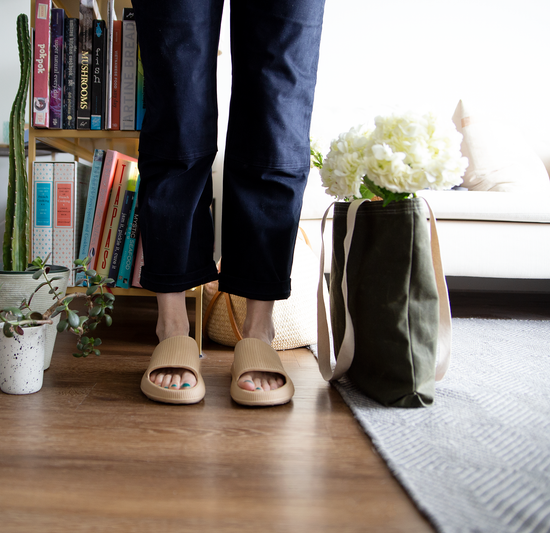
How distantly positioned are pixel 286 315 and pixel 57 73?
0.75 m

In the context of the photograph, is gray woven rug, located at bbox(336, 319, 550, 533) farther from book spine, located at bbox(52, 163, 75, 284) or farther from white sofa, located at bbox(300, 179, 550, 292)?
book spine, located at bbox(52, 163, 75, 284)

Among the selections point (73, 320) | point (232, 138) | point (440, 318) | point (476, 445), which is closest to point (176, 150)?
point (232, 138)

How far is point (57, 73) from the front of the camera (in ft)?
3.17

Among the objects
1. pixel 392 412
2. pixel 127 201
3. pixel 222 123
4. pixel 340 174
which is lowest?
pixel 392 412

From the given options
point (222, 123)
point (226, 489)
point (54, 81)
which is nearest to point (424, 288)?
point (226, 489)

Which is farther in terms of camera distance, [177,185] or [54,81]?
[54,81]

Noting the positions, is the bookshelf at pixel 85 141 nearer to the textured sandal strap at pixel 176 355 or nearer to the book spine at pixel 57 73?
the book spine at pixel 57 73

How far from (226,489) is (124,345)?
0.66 metres

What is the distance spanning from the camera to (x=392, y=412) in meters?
0.66

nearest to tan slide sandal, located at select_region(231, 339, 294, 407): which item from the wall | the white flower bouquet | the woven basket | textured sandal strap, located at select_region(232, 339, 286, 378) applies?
textured sandal strap, located at select_region(232, 339, 286, 378)

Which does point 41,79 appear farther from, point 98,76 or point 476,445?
point 476,445

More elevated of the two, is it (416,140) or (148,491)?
(416,140)

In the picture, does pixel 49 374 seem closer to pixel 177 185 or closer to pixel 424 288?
pixel 177 185

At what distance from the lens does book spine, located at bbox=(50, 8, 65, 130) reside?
0.96 metres
